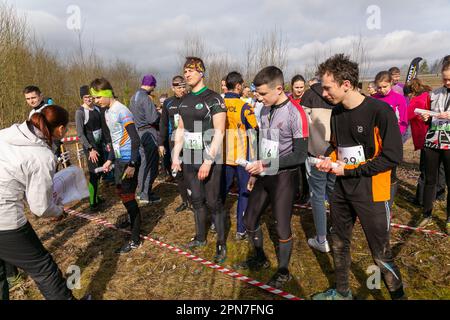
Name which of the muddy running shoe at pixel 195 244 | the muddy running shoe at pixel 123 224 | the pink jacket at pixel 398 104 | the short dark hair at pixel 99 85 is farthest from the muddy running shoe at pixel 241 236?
the pink jacket at pixel 398 104

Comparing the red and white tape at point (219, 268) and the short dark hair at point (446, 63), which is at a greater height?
the short dark hair at point (446, 63)

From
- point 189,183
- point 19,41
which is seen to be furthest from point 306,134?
point 19,41

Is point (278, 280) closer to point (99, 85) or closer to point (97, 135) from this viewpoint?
point (99, 85)

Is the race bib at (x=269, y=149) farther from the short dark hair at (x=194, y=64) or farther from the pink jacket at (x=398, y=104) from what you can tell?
the pink jacket at (x=398, y=104)

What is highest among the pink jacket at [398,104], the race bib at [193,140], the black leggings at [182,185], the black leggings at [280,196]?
the pink jacket at [398,104]

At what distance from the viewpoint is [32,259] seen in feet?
7.39

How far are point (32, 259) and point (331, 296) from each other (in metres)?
2.68

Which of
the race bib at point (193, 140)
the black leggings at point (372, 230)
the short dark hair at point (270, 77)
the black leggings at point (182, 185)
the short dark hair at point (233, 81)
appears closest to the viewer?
the black leggings at point (372, 230)

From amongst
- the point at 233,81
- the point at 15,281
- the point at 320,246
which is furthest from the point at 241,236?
the point at 15,281

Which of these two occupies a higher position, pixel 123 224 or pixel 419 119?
pixel 419 119

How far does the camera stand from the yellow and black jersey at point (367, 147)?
2.21 metres

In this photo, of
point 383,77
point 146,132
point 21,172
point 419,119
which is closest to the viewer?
point 21,172

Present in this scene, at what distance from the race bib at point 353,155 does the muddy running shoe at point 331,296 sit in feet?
4.27

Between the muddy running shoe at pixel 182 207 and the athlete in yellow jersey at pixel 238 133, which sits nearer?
the athlete in yellow jersey at pixel 238 133
